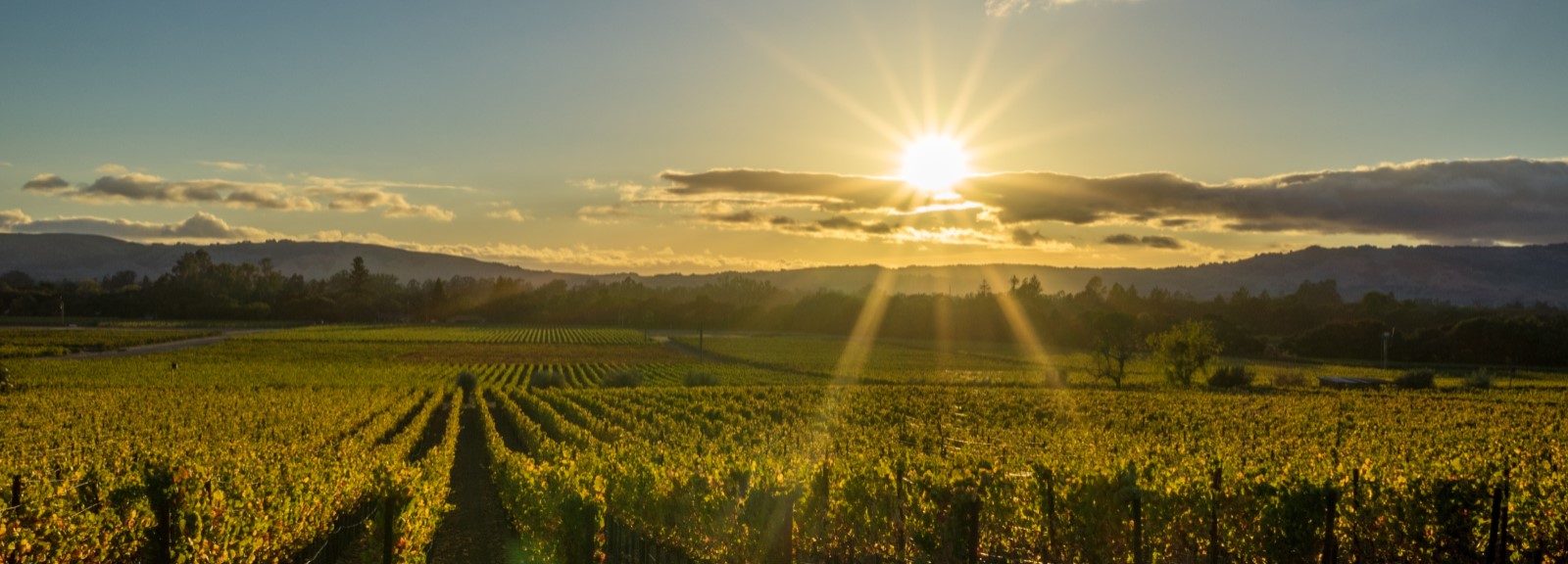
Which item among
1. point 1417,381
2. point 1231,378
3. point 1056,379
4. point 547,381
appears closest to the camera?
point 1417,381

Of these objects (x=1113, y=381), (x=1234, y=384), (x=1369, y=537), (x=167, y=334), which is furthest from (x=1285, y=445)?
(x=167, y=334)

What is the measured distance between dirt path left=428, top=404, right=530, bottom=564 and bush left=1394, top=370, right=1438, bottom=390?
60414 mm

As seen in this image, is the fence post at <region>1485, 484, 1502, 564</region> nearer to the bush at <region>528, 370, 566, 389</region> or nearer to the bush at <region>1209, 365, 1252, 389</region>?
the bush at <region>528, 370, 566, 389</region>

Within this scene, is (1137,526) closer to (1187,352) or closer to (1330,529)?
(1330,529)

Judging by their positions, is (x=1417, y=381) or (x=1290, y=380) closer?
(x=1417, y=381)

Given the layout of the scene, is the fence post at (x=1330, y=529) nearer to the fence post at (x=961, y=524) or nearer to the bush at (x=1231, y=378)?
the fence post at (x=961, y=524)

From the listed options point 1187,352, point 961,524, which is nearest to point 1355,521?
point 961,524

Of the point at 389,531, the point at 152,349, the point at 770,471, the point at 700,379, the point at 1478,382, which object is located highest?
the point at 770,471

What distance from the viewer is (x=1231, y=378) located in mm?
67125

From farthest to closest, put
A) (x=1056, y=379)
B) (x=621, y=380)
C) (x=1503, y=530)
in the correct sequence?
1. (x=1056, y=379)
2. (x=621, y=380)
3. (x=1503, y=530)

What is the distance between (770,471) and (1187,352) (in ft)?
223

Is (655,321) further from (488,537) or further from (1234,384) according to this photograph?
(488,537)

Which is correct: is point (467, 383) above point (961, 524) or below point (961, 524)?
below

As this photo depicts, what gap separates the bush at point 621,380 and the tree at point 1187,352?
40733mm
